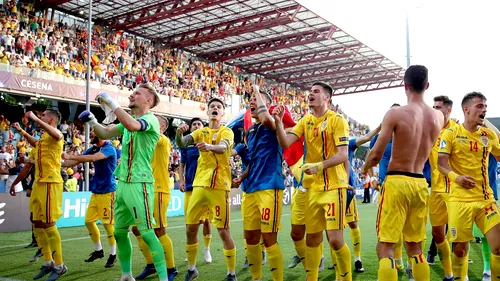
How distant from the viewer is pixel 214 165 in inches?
265

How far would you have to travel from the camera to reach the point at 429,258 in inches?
314

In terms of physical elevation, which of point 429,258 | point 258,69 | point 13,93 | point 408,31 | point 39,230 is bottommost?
point 429,258

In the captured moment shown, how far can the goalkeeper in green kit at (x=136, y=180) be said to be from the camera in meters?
5.34

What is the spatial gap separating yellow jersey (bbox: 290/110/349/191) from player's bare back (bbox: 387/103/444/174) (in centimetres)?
92

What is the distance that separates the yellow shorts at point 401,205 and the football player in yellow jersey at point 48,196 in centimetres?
441

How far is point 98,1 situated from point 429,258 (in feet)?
80.2

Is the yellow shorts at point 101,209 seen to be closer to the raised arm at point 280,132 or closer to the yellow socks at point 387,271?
the raised arm at point 280,132

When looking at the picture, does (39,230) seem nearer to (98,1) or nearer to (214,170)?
(214,170)

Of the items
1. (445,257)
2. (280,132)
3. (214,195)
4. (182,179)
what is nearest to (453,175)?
(445,257)

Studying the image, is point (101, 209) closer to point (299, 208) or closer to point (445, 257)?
point (299, 208)

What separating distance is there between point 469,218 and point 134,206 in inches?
143

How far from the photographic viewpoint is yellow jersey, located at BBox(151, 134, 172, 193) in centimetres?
728

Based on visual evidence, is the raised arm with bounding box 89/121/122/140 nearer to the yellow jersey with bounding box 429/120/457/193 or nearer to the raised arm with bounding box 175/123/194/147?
the raised arm with bounding box 175/123/194/147

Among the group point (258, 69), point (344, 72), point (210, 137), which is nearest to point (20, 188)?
point (210, 137)
